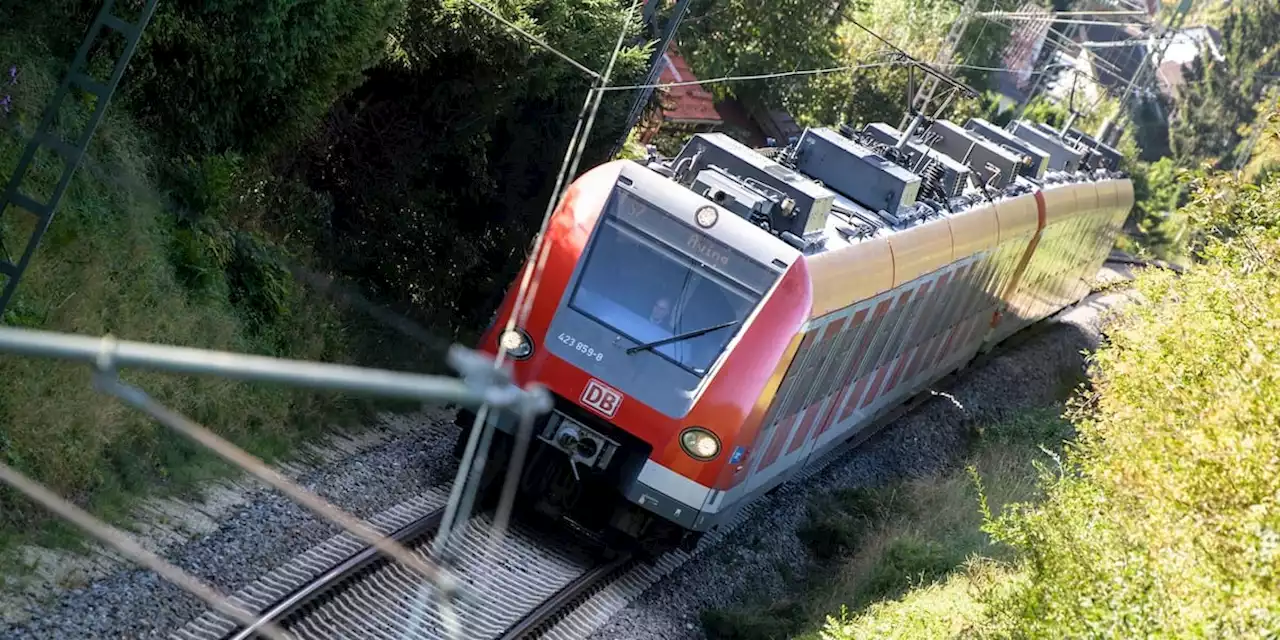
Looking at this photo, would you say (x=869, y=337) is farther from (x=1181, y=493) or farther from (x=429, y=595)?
(x=1181, y=493)

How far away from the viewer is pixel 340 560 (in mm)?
10898

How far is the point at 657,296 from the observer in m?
12.4

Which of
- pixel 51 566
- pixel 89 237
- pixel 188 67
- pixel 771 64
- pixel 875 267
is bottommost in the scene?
pixel 51 566

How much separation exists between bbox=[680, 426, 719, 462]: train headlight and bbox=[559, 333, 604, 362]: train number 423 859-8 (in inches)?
35.0

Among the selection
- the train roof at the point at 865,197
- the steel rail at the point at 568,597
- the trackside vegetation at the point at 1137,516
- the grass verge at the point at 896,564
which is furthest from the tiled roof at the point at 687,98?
the steel rail at the point at 568,597

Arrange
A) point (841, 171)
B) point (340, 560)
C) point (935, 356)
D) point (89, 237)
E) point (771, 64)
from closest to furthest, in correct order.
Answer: point (340, 560)
point (89, 237)
point (841, 171)
point (935, 356)
point (771, 64)

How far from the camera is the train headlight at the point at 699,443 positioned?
40.2 ft

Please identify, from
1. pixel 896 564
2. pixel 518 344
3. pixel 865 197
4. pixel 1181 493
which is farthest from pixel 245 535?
pixel 865 197

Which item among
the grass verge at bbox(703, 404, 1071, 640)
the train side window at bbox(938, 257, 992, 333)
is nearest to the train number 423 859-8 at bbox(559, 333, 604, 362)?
the grass verge at bbox(703, 404, 1071, 640)

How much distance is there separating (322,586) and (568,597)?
239 cm

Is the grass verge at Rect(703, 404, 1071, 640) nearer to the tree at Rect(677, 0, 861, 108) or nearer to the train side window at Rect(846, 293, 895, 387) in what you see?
the train side window at Rect(846, 293, 895, 387)

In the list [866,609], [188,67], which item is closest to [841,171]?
[866,609]

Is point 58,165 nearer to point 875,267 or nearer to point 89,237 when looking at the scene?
point 89,237

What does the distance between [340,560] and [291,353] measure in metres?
4.15
